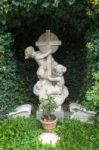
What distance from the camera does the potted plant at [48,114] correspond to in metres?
5.68

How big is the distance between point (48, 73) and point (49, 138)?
110 centimetres

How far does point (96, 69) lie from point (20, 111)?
1397 mm

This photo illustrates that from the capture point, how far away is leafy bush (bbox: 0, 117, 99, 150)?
18.0 ft

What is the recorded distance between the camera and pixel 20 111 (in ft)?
20.7

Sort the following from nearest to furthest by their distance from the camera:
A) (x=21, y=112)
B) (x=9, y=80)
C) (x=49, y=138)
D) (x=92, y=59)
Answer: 1. (x=49, y=138)
2. (x=92, y=59)
3. (x=9, y=80)
4. (x=21, y=112)

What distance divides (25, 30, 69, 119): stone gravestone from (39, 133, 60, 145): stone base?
562mm

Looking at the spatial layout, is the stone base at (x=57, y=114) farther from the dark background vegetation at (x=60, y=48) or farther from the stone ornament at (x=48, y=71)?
the dark background vegetation at (x=60, y=48)

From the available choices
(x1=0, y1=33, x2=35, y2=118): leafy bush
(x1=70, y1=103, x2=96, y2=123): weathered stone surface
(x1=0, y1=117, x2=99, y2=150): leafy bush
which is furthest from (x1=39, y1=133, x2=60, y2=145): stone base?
(x1=0, y1=33, x2=35, y2=118): leafy bush

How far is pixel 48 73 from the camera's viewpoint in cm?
625

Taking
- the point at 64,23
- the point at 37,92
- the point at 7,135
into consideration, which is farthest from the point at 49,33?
the point at 7,135

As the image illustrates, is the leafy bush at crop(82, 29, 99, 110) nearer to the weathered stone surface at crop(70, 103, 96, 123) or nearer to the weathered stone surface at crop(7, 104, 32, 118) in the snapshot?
the weathered stone surface at crop(70, 103, 96, 123)

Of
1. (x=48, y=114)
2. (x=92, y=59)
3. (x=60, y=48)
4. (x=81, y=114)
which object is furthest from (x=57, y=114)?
(x=60, y=48)

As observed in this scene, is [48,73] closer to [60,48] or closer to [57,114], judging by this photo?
[57,114]

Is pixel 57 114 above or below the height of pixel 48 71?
below
